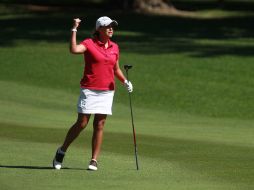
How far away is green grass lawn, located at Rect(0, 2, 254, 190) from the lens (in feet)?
43.4

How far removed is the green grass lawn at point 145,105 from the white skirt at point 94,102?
792 millimetres

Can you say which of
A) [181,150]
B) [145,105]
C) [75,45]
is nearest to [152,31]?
[145,105]

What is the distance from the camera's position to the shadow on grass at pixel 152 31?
38.9 metres

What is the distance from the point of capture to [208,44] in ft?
131

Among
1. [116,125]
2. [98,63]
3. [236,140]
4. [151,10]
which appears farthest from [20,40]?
[98,63]

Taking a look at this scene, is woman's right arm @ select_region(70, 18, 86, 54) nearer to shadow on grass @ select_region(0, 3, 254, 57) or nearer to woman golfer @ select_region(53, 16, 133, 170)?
woman golfer @ select_region(53, 16, 133, 170)

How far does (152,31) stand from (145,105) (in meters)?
16.6

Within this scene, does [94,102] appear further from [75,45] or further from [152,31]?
[152,31]

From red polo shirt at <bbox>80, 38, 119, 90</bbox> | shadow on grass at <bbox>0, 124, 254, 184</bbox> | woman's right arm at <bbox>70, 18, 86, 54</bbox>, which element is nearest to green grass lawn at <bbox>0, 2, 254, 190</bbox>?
shadow on grass at <bbox>0, 124, 254, 184</bbox>

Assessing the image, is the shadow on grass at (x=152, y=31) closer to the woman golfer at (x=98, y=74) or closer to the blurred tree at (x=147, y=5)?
the blurred tree at (x=147, y=5)

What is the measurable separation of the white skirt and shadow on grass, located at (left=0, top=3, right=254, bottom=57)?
23518 millimetres

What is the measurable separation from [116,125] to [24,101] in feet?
17.3

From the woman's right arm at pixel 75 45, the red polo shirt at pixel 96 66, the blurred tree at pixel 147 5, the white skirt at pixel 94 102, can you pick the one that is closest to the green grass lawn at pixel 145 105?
the white skirt at pixel 94 102

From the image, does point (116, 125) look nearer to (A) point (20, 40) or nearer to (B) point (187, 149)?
(B) point (187, 149)
